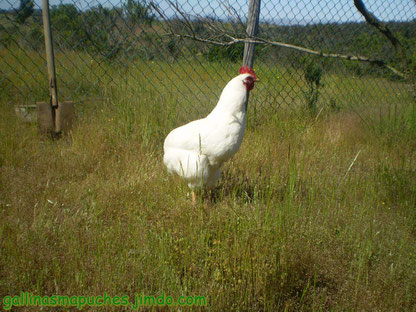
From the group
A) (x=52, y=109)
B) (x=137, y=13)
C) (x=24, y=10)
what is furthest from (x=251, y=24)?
(x=24, y=10)

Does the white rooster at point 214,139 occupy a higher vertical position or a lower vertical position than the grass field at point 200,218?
higher

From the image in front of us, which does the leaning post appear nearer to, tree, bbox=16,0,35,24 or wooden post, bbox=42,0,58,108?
wooden post, bbox=42,0,58,108

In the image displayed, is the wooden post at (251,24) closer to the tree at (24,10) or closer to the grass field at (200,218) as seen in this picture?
the grass field at (200,218)

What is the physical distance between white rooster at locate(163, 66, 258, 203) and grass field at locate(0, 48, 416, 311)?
0.67 feet

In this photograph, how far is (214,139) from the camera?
2086mm

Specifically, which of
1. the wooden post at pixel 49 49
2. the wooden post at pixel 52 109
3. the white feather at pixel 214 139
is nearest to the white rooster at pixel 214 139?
the white feather at pixel 214 139

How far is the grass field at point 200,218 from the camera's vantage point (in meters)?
1.49

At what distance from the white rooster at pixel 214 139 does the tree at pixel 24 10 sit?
8.70 feet

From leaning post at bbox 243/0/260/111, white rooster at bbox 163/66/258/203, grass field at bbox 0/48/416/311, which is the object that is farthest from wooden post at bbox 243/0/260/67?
white rooster at bbox 163/66/258/203

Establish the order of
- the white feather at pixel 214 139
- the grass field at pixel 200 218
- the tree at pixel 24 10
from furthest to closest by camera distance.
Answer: the tree at pixel 24 10 → the white feather at pixel 214 139 → the grass field at pixel 200 218

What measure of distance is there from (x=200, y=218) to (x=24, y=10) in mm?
3429

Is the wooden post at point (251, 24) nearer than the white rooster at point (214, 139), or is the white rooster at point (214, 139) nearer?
the white rooster at point (214, 139)

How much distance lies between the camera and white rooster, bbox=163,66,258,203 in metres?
2.07

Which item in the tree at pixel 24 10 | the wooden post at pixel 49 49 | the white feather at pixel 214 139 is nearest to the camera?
the white feather at pixel 214 139
